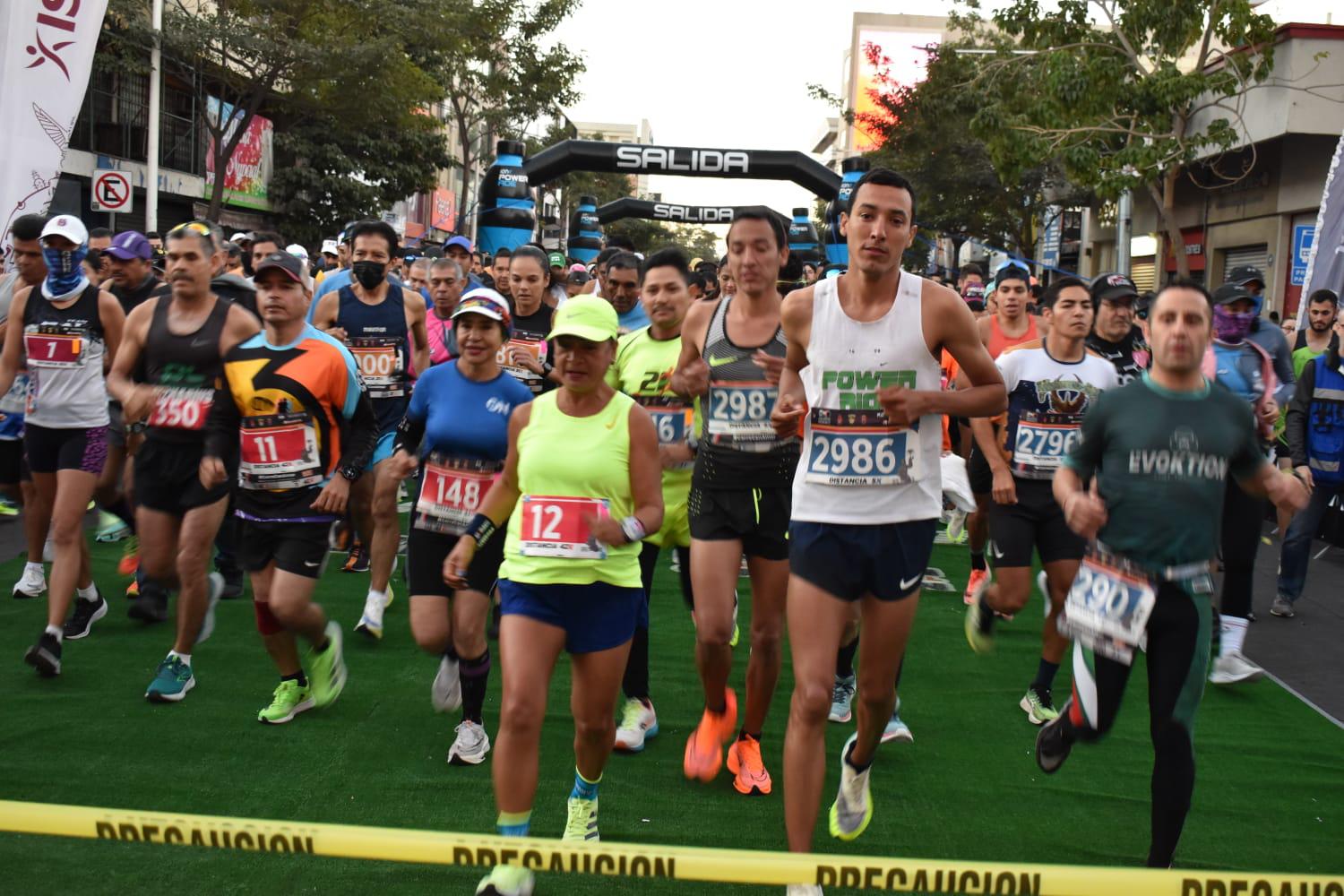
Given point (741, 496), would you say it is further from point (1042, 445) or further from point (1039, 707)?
point (1039, 707)

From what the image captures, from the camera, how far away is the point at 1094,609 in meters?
4.17

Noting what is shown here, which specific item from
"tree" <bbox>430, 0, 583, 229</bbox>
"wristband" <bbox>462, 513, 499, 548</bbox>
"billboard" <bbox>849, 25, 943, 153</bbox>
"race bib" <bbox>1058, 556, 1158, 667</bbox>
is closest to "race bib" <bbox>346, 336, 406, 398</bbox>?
"wristband" <bbox>462, 513, 499, 548</bbox>

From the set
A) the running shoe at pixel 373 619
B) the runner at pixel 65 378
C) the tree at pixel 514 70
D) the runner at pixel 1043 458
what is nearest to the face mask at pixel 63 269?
the runner at pixel 65 378

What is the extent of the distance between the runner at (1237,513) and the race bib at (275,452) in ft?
16.2

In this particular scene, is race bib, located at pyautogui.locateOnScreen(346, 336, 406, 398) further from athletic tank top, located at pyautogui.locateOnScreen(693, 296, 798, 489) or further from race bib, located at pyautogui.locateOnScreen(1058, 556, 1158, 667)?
race bib, located at pyautogui.locateOnScreen(1058, 556, 1158, 667)

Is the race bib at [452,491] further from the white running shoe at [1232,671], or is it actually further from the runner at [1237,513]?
the white running shoe at [1232,671]

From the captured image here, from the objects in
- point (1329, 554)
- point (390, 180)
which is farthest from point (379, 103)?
point (1329, 554)

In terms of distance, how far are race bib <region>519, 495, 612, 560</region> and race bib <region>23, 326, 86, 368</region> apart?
4.00 metres

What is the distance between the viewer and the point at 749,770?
5.32 m

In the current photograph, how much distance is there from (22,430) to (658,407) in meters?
4.45

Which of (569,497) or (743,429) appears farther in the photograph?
(743,429)

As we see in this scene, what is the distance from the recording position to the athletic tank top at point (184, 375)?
6.11m

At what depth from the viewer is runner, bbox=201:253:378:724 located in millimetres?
5641

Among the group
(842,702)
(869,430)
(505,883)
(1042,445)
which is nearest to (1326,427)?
(1042,445)
